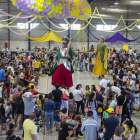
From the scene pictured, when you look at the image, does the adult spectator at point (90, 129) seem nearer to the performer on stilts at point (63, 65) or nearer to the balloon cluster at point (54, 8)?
the balloon cluster at point (54, 8)

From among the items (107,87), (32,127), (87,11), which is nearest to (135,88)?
(107,87)

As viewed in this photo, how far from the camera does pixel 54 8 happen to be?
7.34 m

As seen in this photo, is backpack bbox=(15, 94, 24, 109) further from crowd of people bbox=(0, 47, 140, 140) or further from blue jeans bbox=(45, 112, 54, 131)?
blue jeans bbox=(45, 112, 54, 131)

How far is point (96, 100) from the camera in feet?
22.2

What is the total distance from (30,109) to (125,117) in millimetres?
2807

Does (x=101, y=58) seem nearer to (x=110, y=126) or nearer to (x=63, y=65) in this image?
(x=63, y=65)

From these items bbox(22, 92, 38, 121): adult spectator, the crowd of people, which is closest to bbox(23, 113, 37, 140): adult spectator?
the crowd of people

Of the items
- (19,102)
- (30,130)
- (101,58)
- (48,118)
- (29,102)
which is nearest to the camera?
(30,130)

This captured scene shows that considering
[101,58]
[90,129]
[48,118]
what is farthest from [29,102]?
[101,58]

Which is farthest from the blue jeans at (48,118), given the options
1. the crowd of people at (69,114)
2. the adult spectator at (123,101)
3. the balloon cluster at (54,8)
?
the balloon cluster at (54,8)

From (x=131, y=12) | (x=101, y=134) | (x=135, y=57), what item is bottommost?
(x=101, y=134)

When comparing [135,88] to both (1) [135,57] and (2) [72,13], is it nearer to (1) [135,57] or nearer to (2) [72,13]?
(2) [72,13]

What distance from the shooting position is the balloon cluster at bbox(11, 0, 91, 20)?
6.83m

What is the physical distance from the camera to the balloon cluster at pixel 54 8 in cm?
683
